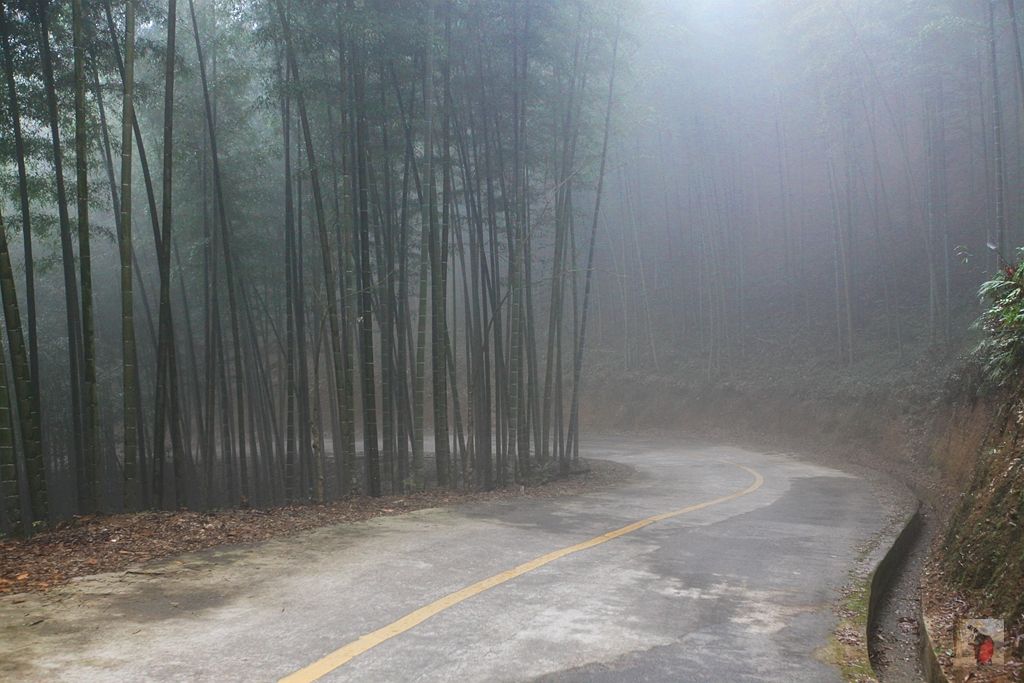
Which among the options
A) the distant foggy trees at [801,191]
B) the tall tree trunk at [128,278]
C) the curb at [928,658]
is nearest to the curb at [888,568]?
the curb at [928,658]

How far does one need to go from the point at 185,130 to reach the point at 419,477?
6031 millimetres

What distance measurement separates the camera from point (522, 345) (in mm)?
10539

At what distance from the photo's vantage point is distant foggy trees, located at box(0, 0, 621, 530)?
6547 millimetres

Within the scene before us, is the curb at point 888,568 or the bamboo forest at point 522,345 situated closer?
the bamboo forest at point 522,345

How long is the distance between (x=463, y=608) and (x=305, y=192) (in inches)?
418

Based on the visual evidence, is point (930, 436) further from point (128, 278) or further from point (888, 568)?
point (128, 278)

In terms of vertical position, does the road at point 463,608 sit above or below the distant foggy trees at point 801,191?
below

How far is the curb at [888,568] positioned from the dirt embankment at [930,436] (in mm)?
249

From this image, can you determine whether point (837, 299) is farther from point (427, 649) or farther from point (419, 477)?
point (427, 649)

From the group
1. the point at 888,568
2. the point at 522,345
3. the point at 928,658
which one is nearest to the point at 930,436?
the point at 522,345

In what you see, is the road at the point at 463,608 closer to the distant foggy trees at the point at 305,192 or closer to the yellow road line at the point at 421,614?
the yellow road line at the point at 421,614

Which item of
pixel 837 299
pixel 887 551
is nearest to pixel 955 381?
pixel 837 299

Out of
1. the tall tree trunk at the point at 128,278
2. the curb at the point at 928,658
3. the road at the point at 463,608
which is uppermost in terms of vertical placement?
the tall tree trunk at the point at 128,278

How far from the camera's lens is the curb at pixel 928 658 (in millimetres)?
3414
